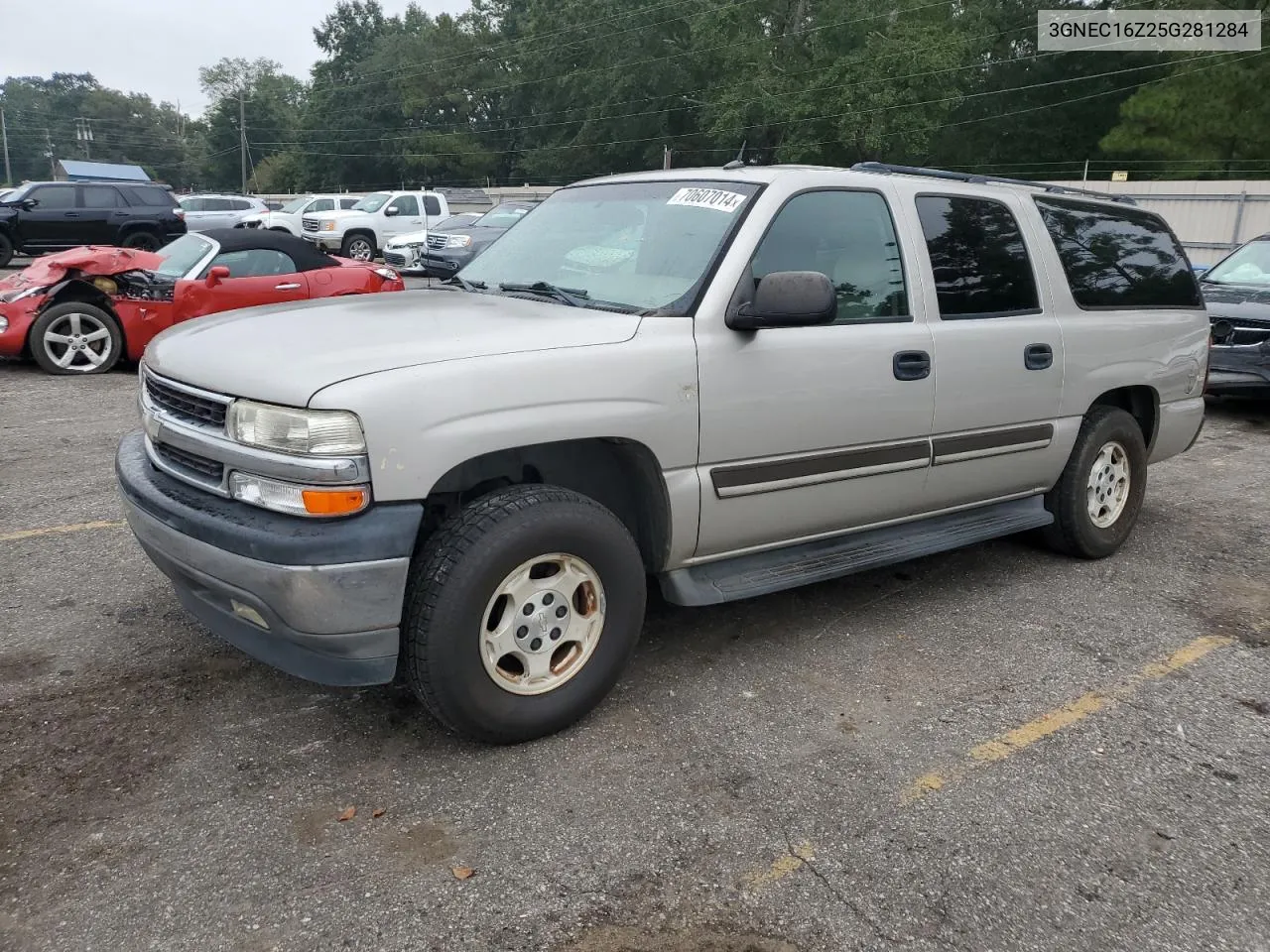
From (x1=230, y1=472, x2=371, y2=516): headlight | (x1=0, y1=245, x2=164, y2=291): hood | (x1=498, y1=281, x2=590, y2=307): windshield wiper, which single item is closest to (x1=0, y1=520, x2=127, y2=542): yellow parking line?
(x1=498, y1=281, x2=590, y2=307): windshield wiper

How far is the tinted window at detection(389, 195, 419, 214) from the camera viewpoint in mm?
25500

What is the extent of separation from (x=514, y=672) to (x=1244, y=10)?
4451 cm

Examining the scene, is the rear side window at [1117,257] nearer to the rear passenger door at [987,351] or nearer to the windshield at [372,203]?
the rear passenger door at [987,351]

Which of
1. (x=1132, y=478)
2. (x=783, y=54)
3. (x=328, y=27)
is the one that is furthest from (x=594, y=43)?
(x=1132, y=478)

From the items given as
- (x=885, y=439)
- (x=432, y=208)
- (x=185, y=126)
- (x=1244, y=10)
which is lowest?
(x=885, y=439)

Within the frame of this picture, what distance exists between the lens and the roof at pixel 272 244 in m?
9.77

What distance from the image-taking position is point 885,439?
13.0 feet

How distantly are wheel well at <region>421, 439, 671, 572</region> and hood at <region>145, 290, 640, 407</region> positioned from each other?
357mm

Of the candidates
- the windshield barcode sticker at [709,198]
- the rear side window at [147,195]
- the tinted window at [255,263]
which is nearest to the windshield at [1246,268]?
the windshield barcode sticker at [709,198]

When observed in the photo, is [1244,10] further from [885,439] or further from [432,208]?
[885,439]

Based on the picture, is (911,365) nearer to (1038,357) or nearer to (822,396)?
(822,396)

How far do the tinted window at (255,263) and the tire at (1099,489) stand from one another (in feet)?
25.0

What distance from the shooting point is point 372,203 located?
26.1 metres

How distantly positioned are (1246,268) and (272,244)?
9.62 metres
